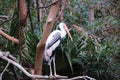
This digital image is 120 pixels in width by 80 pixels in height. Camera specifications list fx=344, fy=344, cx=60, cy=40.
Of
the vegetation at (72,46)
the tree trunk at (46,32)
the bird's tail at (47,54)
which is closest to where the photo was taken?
the tree trunk at (46,32)

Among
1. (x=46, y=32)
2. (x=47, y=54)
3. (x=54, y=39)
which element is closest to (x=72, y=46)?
(x=54, y=39)

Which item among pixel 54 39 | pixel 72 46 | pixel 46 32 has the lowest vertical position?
pixel 72 46

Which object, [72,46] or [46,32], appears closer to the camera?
[46,32]

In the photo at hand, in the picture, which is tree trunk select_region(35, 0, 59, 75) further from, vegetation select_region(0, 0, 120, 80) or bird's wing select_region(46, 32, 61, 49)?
bird's wing select_region(46, 32, 61, 49)

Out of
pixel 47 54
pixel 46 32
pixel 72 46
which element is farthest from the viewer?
pixel 72 46

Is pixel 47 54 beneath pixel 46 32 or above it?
beneath

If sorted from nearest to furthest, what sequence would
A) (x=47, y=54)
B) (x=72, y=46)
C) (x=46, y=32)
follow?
(x=46, y=32), (x=47, y=54), (x=72, y=46)

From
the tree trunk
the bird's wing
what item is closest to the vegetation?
the bird's wing

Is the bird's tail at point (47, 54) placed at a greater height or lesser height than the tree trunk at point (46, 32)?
lesser

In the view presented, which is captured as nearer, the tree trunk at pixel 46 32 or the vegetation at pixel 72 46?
the tree trunk at pixel 46 32

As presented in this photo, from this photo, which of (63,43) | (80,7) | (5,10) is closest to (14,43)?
(63,43)

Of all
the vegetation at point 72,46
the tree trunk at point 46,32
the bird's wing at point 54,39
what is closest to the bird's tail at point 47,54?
the bird's wing at point 54,39

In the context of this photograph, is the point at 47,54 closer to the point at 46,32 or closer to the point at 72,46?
the point at 46,32

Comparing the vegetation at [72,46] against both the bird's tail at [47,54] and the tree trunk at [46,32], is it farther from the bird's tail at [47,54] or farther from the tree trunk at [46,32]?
the tree trunk at [46,32]
